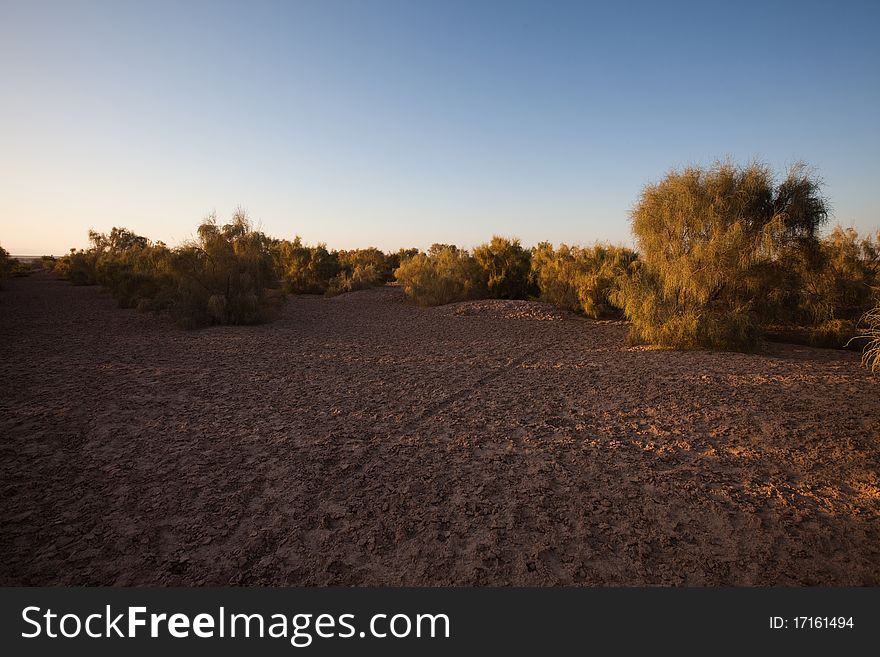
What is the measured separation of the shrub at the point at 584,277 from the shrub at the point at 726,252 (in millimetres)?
5182

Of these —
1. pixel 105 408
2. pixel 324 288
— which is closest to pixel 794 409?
pixel 105 408

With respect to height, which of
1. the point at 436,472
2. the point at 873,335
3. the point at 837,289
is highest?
Result: the point at 837,289

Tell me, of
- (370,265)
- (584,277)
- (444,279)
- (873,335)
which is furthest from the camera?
(370,265)

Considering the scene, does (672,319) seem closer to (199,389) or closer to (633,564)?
(633,564)

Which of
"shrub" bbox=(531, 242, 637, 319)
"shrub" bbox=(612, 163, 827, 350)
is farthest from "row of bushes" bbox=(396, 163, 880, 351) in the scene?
"shrub" bbox=(531, 242, 637, 319)

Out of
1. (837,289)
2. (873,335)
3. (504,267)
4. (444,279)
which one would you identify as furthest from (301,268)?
(873,335)

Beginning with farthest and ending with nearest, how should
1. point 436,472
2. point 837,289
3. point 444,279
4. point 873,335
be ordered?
point 444,279
point 837,289
point 873,335
point 436,472

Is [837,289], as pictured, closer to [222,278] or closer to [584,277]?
[584,277]

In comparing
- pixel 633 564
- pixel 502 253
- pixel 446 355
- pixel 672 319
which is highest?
pixel 502 253

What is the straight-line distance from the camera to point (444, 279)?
25.6 metres

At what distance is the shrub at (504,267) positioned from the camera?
26328 mm

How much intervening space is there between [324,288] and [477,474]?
94.2ft

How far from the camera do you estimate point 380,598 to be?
10.4ft

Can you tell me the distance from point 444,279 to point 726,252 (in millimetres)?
15451
